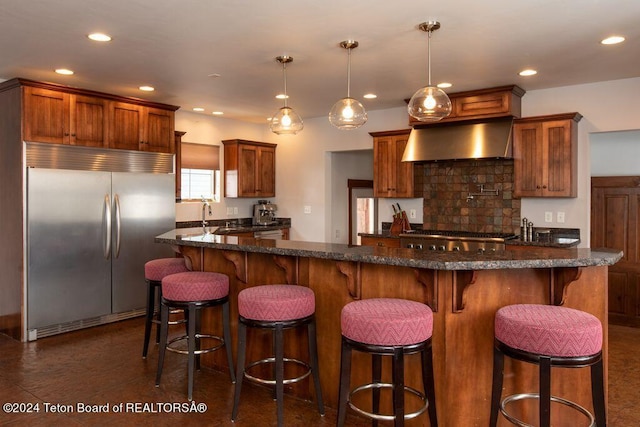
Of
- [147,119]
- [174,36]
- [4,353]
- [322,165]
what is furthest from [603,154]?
[4,353]

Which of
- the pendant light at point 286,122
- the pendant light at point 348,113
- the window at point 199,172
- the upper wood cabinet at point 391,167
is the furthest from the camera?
the window at point 199,172

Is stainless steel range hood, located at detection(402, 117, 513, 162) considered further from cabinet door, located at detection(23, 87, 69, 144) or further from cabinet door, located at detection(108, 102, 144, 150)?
cabinet door, located at detection(23, 87, 69, 144)

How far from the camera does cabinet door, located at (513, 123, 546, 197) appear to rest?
16.3 ft

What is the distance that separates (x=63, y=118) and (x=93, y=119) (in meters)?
0.31

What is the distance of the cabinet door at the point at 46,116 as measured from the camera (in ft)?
14.8

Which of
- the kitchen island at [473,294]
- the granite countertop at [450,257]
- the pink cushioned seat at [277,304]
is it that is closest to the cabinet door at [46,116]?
the granite countertop at [450,257]

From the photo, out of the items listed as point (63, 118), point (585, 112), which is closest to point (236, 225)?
point (63, 118)

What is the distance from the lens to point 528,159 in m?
5.03

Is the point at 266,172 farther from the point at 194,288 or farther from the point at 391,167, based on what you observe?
the point at 194,288

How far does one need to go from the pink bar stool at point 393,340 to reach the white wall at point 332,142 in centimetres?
347

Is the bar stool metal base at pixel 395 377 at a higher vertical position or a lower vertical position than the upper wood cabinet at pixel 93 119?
lower

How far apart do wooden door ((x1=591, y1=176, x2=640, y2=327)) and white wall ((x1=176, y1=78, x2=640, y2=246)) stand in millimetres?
477

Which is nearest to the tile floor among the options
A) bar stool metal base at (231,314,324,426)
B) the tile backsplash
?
bar stool metal base at (231,314,324,426)

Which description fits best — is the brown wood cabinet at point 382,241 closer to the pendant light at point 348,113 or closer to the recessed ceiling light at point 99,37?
the pendant light at point 348,113
